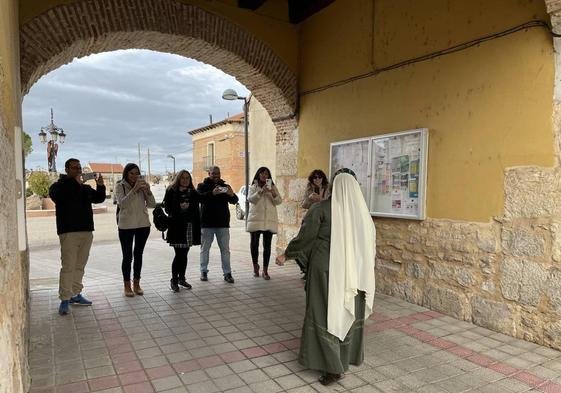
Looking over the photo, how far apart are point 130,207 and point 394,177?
129 inches

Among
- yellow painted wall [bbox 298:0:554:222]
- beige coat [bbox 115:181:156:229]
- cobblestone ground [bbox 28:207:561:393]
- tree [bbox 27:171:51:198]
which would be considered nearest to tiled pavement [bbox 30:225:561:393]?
cobblestone ground [bbox 28:207:561:393]

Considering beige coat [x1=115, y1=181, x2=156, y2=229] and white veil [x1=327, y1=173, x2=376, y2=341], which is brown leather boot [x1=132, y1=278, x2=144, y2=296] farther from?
white veil [x1=327, y1=173, x2=376, y2=341]

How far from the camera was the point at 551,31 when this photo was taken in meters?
3.56

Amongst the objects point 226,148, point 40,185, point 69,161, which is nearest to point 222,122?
point 226,148

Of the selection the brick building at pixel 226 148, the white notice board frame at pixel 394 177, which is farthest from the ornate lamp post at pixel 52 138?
the white notice board frame at pixel 394 177

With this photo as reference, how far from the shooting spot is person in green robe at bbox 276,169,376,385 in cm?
291

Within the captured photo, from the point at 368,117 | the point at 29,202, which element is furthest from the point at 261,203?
the point at 29,202

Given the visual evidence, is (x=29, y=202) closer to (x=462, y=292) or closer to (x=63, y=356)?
(x=63, y=356)

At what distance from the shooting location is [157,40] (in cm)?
621

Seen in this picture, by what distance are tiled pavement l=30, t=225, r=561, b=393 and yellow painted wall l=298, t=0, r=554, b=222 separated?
1.31 m

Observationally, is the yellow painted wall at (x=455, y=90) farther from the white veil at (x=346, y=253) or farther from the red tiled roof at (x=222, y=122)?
the red tiled roof at (x=222, y=122)

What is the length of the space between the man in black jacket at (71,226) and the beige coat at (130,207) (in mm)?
420

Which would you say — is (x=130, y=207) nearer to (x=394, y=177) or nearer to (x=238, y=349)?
(x=238, y=349)

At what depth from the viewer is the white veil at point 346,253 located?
9.53 ft
